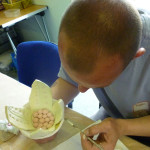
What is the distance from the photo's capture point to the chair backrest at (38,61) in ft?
3.35

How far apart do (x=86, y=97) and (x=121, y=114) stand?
102 cm

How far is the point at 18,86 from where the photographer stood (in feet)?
3.10

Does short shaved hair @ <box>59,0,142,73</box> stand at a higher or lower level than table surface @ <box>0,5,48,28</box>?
higher

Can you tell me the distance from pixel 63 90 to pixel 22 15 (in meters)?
1.34

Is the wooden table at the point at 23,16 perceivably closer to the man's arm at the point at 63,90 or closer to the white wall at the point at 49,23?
the white wall at the point at 49,23

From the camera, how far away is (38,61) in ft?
3.53

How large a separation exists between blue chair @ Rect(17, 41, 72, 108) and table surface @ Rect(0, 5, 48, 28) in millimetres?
852

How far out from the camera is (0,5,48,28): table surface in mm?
1824

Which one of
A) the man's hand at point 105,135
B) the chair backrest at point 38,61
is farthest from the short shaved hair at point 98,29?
the chair backrest at point 38,61

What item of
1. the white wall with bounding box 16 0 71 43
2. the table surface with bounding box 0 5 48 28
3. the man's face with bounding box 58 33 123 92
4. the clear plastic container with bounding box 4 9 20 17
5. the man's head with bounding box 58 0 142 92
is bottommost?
the white wall with bounding box 16 0 71 43

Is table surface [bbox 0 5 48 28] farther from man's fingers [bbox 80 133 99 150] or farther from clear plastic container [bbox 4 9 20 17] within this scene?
man's fingers [bbox 80 133 99 150]

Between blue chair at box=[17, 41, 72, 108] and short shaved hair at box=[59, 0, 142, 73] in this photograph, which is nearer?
short shaved hair at box=[59, 0, 142, 73]

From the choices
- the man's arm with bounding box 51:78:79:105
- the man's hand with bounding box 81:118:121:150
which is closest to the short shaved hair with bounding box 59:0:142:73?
the man's hand with bounding box 81:118:121:150

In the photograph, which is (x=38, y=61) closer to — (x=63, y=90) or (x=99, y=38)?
(x=63, y=90)
